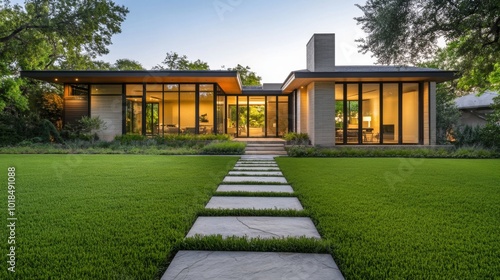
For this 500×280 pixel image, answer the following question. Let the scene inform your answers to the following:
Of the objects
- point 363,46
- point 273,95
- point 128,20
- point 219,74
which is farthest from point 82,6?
point 363,46

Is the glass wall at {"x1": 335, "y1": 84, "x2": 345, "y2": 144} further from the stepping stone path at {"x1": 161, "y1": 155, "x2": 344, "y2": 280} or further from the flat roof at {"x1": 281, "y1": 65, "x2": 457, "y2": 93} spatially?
the stepping stone path at {"x1": 161, "y1": 155, "x2": 344, "y2": 280}

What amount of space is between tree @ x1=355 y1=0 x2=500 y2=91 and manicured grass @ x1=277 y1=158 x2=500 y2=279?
3187 mm

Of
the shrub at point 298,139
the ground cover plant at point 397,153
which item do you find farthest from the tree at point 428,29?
the shrub at point 298,139

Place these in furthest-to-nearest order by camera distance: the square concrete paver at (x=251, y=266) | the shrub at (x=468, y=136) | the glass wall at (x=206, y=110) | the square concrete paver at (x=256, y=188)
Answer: the glass wall at (x=206, y=110) → the shrub at (x=468, y=136) → the square concrete paver at (x=256, y=188) → the square concrete paver at (x=251, y=266)

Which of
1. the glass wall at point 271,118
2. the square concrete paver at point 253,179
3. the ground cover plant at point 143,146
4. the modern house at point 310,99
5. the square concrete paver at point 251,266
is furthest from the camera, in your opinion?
the glass wall at point 271,118

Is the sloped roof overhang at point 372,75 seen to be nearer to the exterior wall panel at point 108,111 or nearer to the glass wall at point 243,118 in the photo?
the glass wall at point 243,118

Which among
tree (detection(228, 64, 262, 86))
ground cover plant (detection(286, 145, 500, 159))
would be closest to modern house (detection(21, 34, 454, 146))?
ground cover plant (detection(286, 145, 500, 159))

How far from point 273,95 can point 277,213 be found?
1640 centimetres

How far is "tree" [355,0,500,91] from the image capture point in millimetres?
5918

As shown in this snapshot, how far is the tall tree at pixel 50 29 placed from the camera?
43.7 ft

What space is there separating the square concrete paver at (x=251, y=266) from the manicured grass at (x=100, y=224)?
0.50ft

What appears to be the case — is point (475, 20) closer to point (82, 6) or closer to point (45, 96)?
point (82, 6)

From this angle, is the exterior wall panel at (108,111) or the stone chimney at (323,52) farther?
the exterior wall panel at (108,111)

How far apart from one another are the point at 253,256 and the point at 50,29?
1529 centimetres
